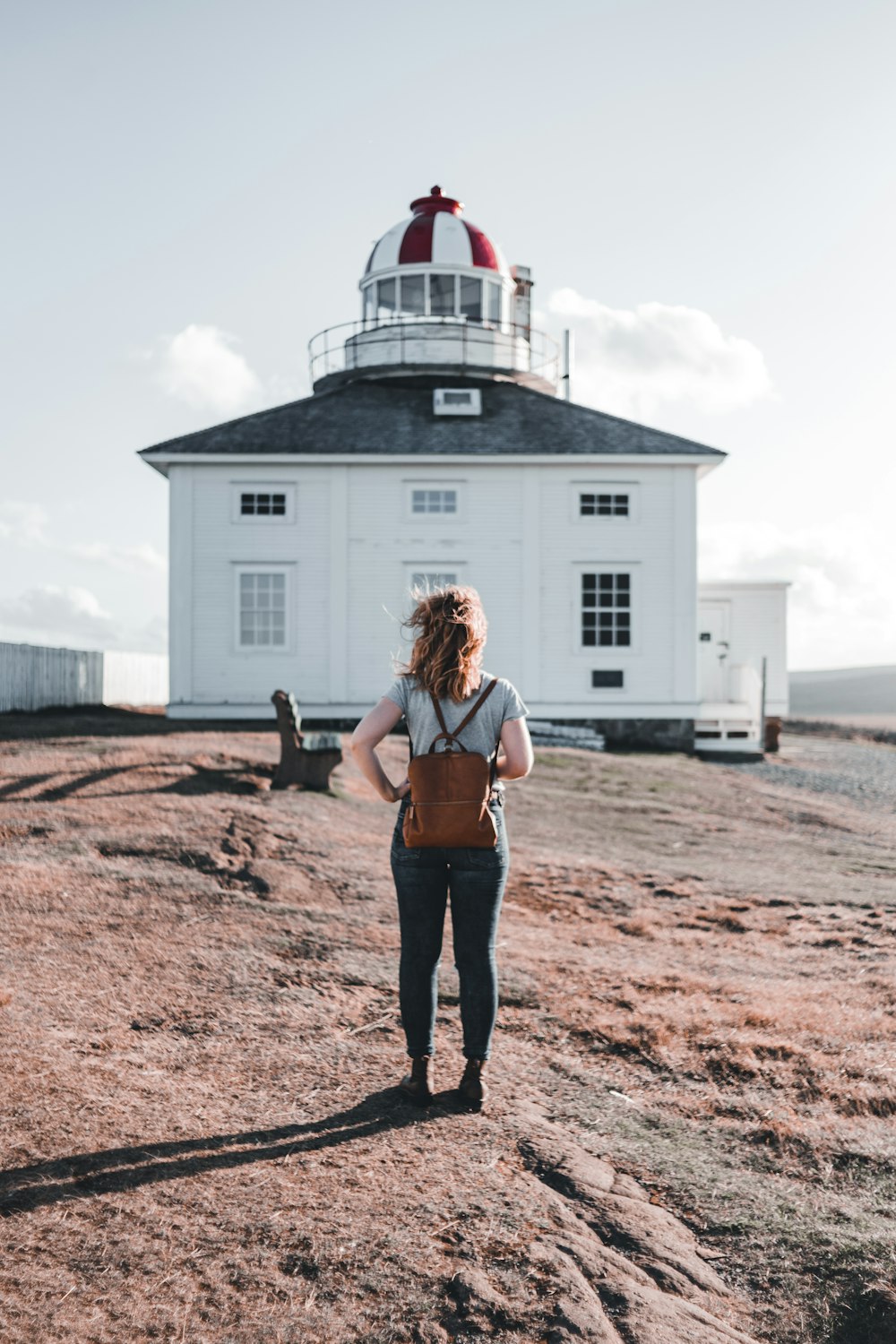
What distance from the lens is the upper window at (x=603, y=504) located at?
22.8 meters

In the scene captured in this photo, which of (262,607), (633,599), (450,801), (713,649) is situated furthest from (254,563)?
(450,801)

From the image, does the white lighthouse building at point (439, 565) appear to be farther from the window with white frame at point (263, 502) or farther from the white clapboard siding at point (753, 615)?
the white clapboard siding at point (753, 615)

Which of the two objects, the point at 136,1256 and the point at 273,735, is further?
the point at 273,735

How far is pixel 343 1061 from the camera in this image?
5102 millimetres

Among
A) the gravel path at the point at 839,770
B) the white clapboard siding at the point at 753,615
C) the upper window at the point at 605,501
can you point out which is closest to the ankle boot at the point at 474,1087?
the gravel path at the point at 839,770

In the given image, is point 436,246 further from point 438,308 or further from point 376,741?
point 376,741

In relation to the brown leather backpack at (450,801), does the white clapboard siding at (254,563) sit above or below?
above

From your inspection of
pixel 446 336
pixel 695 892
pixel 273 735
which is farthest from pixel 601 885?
pixel 446 336

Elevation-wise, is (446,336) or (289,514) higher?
(446,336)

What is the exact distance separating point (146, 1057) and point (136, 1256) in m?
1.62

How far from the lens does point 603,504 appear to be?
74.7 feet

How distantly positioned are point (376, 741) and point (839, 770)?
18.9 m

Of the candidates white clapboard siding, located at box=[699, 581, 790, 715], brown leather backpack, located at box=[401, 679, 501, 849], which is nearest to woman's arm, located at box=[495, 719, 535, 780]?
brown leather backpack, located at box=[401, 679, 501, 849]

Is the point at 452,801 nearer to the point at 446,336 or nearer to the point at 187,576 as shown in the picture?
the point at 187,576
